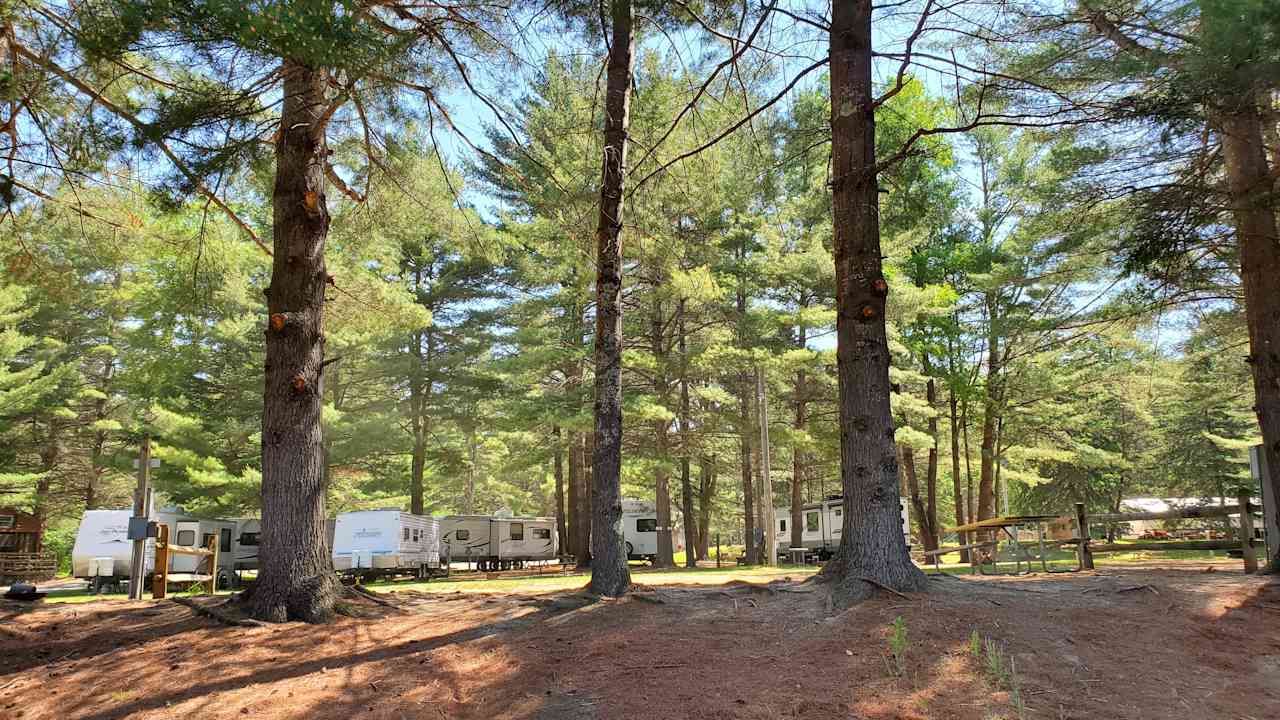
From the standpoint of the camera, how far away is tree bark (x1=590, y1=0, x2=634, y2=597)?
809 centimetres

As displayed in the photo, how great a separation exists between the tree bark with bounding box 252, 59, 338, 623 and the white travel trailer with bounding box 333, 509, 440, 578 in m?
12.0

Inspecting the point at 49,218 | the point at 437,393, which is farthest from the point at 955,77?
Answer: the point at 437,393

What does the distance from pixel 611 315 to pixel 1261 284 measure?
6858mm

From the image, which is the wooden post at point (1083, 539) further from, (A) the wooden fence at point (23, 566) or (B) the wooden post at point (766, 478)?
(A) the wooden fence at point (23, 566)

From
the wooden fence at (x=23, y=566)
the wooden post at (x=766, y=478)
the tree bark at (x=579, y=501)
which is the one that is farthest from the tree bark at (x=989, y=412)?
the wooden fence at (x=23, y=566)

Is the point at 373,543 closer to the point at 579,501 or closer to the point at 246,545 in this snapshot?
the point at 246,545

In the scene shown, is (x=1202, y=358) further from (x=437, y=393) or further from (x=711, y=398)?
(x=437, y=393)

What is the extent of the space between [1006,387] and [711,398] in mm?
9134

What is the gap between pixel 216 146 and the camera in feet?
23.4

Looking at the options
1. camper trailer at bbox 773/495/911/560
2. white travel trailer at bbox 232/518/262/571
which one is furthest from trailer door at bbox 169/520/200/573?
camper trailer at bbox 773/495/911/560

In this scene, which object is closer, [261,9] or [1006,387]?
[261,9]

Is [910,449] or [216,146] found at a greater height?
[216,146]

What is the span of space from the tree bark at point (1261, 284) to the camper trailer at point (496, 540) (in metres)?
19.4

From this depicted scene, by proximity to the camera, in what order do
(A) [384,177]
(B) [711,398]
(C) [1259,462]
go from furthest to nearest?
(B) [711,398]
(A) [384,177]
(C) [1259,462]
